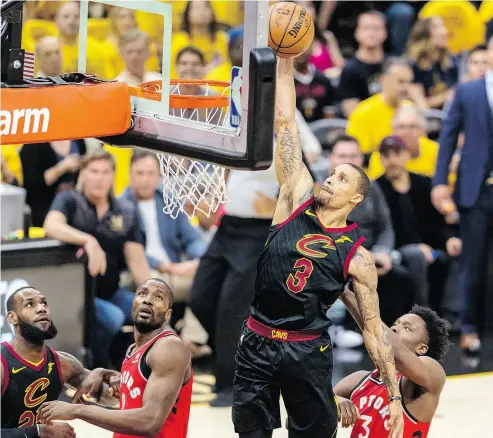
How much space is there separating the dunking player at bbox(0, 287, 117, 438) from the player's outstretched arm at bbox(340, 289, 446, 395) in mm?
1508

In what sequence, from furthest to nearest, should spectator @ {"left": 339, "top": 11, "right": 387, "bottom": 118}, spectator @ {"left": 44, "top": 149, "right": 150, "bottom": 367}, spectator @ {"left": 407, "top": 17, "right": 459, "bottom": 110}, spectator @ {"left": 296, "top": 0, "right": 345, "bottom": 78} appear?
1. spectator @ {"left": 296, "top": 0, "right": 345, "bottom": 78}
2. spectator @ {"left": 407, "top": 17, "right": 459, "bottom": 110}
3. spectator @ {"left": 339, "top": 11, "right": 387, "bottom": 118}
4. spectator @ {"left": 44, "top": 149, "right": 150, "bottom": 367}

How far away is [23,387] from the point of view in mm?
6133

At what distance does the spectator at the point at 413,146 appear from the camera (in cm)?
1054

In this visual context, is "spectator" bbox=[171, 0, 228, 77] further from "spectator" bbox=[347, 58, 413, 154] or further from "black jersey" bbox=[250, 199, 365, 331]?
"black jersey" bbox=[250, 199, 365, 331]

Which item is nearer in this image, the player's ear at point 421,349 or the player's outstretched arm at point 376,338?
the player's outstretched arm at point 376,338

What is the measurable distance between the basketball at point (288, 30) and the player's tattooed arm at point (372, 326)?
112 centimetres

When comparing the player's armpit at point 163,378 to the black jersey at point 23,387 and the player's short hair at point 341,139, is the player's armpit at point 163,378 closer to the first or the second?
the black jersey at point 23,387

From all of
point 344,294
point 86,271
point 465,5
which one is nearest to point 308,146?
point 86,271

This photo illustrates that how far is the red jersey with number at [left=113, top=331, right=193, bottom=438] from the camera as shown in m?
6.05

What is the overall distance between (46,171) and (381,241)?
2.62 metres

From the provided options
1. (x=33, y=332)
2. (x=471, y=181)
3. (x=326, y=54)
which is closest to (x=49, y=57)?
(x=471, y=181)

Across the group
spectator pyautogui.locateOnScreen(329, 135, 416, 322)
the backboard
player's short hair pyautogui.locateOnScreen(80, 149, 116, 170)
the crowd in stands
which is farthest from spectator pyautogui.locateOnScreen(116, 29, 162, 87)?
the backboard

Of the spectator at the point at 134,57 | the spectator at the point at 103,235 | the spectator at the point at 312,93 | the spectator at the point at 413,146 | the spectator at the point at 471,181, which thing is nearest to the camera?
the spectator at the point at 103,235

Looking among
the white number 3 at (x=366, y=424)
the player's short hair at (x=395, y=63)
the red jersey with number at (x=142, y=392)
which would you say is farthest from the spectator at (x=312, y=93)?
the red jersey with number at (x=142, y=392)
